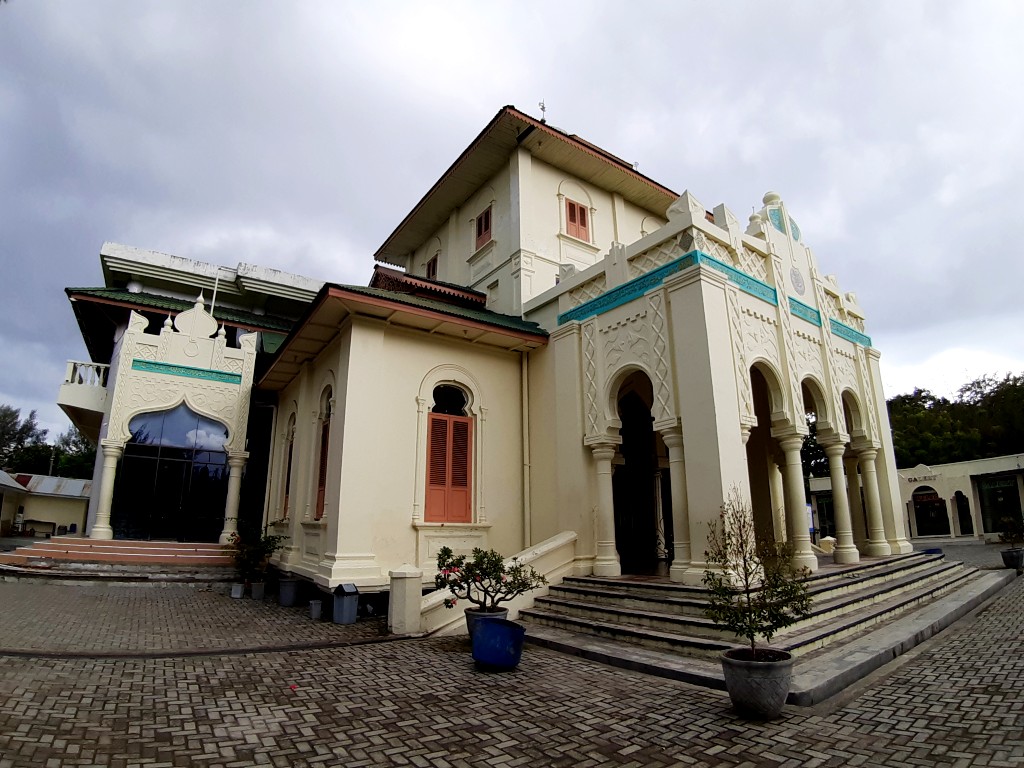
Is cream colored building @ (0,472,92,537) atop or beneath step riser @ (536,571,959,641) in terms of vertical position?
atop

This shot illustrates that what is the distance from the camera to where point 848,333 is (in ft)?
44.3

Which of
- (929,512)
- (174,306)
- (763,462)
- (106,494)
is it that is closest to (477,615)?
(763,462)

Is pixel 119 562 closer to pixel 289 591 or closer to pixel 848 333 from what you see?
pixel 289 591

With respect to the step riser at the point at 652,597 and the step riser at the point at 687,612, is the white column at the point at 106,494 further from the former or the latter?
the step riser at the point at 652,597

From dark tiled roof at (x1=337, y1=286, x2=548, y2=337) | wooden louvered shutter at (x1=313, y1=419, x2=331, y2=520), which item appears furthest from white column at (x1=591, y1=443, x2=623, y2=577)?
wooden louvered shutter at (x1=313, y1=419, x2=331, y2=520)

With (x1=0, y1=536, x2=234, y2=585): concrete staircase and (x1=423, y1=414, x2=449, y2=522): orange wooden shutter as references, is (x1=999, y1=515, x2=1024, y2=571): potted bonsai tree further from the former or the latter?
(x1=0, y1=536, x2=234, y2=585): concrete staircase

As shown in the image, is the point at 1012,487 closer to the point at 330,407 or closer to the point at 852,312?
the point at 852,312

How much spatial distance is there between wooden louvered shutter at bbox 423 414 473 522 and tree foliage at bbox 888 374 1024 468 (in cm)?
3175

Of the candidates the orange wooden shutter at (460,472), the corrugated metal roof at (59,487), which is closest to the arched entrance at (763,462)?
the orange wooden shutter at (460,472)

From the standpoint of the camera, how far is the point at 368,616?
9.32 meters

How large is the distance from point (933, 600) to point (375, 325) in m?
11.3

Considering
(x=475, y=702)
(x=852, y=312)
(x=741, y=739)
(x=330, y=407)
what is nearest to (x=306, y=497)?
(x=330, y=407)

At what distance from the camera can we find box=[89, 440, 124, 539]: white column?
15023 millimetres

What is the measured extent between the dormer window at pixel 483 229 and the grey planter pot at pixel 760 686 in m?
13.2
